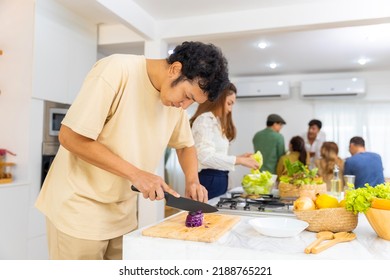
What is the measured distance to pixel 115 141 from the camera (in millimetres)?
1169

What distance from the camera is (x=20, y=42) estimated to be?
8.86 feet

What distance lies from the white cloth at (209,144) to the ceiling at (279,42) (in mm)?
1343

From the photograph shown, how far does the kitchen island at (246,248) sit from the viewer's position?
0.88 metres

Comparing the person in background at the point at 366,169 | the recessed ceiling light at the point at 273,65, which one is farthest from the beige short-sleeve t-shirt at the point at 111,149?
the recessed ceiling light at the point at 273,65

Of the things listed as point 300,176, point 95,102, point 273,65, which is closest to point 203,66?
point 95,102

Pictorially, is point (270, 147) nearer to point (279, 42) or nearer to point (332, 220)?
point (279, 42)

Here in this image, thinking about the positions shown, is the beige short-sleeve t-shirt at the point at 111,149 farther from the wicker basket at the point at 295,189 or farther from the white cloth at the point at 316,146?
the white cloth at the point at 316,146

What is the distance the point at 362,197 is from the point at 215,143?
1137 millimetres

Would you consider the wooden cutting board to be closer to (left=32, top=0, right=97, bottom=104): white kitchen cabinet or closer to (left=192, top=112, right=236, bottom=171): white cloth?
(left=192, top=112, right=236, bottom=171): white cloth

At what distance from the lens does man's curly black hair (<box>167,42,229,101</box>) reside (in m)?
1.06

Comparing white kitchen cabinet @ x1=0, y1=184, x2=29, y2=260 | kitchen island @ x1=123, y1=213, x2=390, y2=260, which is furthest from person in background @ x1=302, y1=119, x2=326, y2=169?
kitchen island @ x1=123, y1=213, x2=390, y2=260

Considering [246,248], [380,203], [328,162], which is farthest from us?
[328,162]

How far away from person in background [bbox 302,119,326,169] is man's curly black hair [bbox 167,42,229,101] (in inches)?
173

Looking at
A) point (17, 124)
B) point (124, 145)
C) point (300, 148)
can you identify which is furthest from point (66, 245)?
point (300, 148)
